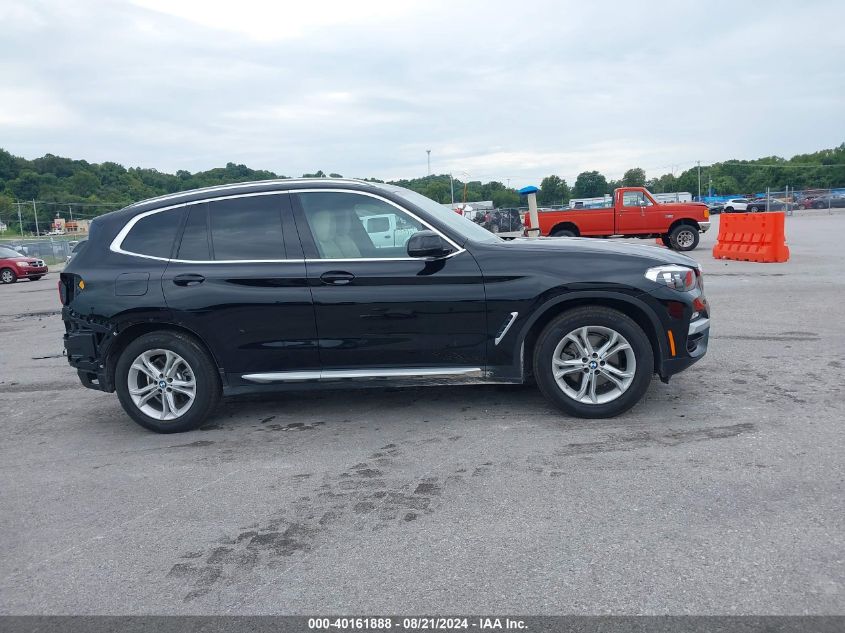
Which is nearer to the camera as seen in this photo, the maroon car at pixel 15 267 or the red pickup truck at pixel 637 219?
the red pickup truck at pixel 637 219

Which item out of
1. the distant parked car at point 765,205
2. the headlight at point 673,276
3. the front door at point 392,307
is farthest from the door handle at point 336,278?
the distant parked car at point 765,205

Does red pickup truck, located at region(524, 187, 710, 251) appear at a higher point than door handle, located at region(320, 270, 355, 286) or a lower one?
higher

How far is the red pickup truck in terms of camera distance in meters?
20.7

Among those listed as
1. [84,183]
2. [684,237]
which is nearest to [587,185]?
[84,183]

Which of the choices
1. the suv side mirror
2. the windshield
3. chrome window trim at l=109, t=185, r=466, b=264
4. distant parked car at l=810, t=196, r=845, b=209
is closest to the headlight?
the windshield

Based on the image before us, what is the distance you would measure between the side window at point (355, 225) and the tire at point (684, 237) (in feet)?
57.9

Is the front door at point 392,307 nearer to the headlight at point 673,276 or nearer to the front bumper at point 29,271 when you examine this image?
the headlight at point 673,276

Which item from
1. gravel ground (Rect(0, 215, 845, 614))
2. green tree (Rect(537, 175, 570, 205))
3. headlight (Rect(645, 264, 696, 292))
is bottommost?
gravel ground (Rect(0, 215, 845, 614))

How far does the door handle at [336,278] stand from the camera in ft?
16.4

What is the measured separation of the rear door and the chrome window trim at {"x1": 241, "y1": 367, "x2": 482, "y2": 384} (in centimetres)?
4

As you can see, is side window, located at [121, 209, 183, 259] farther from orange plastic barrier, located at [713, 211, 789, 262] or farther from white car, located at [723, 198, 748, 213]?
white car, located at [723, 198, 748, 213]

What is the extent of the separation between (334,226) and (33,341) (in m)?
6.98

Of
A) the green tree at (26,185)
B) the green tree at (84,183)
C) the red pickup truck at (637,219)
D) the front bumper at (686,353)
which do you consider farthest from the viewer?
the green tree at (26,185)

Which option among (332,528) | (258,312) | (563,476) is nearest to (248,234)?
(258,312)
